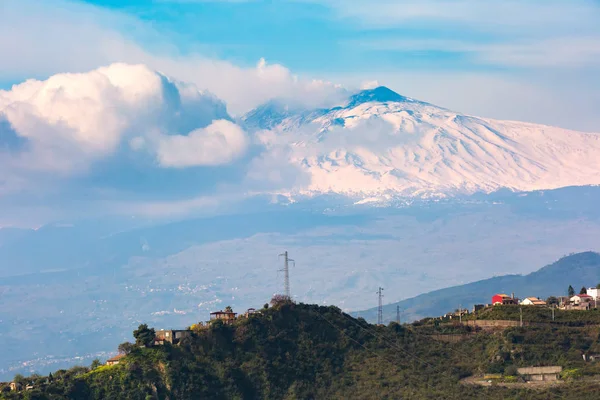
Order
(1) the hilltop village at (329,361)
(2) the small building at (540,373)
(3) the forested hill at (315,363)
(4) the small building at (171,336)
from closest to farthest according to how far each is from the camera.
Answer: (3) the forested hill at (315,363) < (1) the hilltop village at (329,361) < (2) the small building at (540,373) < (4) the small building at (171,336)

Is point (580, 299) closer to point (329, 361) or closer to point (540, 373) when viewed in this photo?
point (540, 373)

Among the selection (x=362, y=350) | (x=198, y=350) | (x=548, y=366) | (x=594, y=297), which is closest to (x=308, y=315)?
(x=362, y=350)

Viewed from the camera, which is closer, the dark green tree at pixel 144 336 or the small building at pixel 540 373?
the dark green tree at pixel 144 336

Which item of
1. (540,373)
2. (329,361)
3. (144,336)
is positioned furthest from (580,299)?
(144,336)

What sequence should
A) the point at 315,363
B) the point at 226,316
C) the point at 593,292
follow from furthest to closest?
the point at 593,292 < the point at 226,316 < the point at 315,363

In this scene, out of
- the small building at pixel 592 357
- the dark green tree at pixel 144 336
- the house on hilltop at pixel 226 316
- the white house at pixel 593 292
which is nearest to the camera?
the dark green tree at pixel 144 336

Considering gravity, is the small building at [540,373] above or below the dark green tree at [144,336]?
below

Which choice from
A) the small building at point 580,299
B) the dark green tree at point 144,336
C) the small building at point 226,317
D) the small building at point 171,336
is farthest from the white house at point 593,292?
the dark green tree at point 144,336

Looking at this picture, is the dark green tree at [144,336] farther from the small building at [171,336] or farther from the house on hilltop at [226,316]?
the house on hilltop at [226,316]
